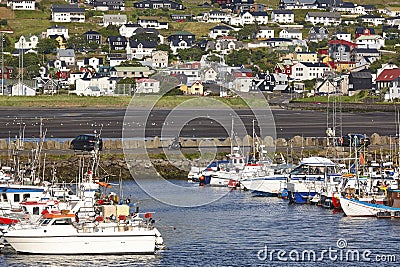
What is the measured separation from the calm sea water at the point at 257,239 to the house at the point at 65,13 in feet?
493

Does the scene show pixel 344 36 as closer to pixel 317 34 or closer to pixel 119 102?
pixel 317 34

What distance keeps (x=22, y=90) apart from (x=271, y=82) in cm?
3437

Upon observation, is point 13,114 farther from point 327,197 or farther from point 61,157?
point 327,197

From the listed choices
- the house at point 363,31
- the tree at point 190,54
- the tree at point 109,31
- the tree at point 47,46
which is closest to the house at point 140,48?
the tree at point 190,54

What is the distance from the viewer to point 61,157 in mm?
57938

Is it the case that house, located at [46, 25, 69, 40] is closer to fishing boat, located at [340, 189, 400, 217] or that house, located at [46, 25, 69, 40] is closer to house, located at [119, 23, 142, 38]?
house, located at [119, 23, 142, 38]

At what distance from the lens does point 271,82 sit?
5650 inches

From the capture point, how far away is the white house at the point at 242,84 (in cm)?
13700

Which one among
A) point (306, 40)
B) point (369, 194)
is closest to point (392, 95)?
point (306, 40)

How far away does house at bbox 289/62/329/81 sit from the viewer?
154 metres

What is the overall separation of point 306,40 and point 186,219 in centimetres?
14950

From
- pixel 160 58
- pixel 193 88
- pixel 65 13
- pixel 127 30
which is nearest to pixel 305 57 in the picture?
pixel 160 58

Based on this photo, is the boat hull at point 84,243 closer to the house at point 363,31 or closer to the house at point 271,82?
the house at point 271,82

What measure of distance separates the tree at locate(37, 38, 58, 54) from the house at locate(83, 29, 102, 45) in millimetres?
6800
